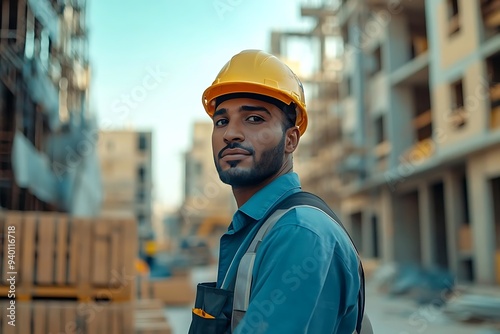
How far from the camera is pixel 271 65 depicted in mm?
1654

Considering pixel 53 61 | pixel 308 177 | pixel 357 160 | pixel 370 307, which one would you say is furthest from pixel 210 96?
pixel 308 177

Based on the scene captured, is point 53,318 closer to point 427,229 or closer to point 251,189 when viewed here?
point 251,189

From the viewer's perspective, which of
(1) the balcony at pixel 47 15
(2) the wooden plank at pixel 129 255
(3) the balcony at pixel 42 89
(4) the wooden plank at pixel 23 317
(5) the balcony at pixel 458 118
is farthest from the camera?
(5) the balcony at pixel 458 118

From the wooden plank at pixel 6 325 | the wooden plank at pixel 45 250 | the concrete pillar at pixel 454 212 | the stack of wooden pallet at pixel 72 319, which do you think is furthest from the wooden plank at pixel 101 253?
the concrete pillar at pixel 454 212

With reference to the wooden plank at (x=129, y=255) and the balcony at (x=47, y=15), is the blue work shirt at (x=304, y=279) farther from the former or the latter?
the balcony at (x=47, y=15)

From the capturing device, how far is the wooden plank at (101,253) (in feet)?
19.5

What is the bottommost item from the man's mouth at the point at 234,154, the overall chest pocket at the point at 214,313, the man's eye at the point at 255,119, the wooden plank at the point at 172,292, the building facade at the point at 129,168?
the overall chest pocket at the point at 214,313

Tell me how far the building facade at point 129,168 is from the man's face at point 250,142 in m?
56.5

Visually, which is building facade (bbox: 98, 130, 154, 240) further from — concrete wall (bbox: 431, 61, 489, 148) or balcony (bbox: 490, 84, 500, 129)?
balcony (bbox: 490, 84, 500, 129)

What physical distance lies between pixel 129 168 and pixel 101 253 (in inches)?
2146

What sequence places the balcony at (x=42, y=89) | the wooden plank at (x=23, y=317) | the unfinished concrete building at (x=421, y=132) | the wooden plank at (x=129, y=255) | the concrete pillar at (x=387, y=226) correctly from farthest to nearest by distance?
the concrete pillar at (x=387, y=226)
the unfinished concrete building at (x=421, y=132)
the balcony at (x=42, y=89)
the wooden plank at (x=129, y=255)
the wooden plank at (x=23, y=317)

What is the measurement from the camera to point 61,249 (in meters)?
5.88

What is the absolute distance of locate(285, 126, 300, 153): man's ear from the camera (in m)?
1.66

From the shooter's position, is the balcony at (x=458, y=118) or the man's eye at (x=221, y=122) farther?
the balcony at (x=458, y=118)
